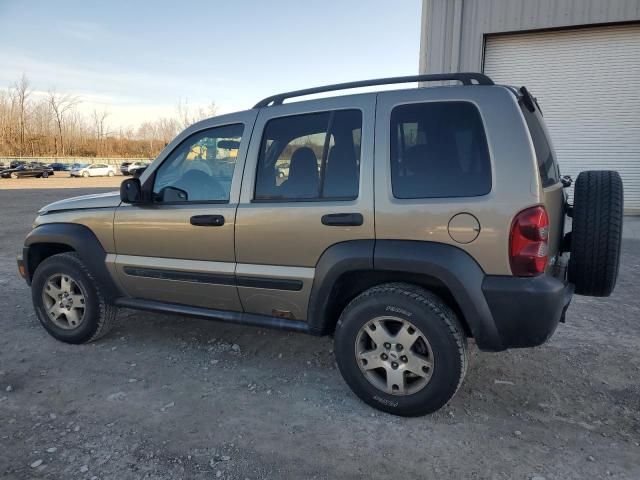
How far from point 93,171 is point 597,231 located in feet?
159

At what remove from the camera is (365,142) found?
2848 millimetres

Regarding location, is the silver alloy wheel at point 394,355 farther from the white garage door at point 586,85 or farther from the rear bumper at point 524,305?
the white garage door at point 586,85

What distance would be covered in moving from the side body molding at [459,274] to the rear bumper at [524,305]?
0.04m

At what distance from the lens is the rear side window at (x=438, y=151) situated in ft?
8.40

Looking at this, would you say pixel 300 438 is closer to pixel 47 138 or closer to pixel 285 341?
pixel 285 341

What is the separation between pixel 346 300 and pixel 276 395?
0.79 meters

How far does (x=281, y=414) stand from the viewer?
2859mm

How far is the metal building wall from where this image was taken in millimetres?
10711

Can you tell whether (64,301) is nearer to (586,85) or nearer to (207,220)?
(207,220)

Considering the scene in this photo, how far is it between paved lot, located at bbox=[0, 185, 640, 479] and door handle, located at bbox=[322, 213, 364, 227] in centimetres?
116

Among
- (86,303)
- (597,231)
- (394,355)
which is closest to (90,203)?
(86,303)

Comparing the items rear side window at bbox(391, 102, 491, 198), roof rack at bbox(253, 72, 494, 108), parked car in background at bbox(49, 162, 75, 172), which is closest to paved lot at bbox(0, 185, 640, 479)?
rear side window at bbox(391, 102, 491, 198)

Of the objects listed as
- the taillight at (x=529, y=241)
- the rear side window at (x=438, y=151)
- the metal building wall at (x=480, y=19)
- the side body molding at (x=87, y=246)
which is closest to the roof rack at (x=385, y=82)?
the rear side window at (x=438, y=151)

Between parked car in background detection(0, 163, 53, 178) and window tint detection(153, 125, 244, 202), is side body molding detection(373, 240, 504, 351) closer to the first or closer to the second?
window tint detection(153, 125, 244, 202)
